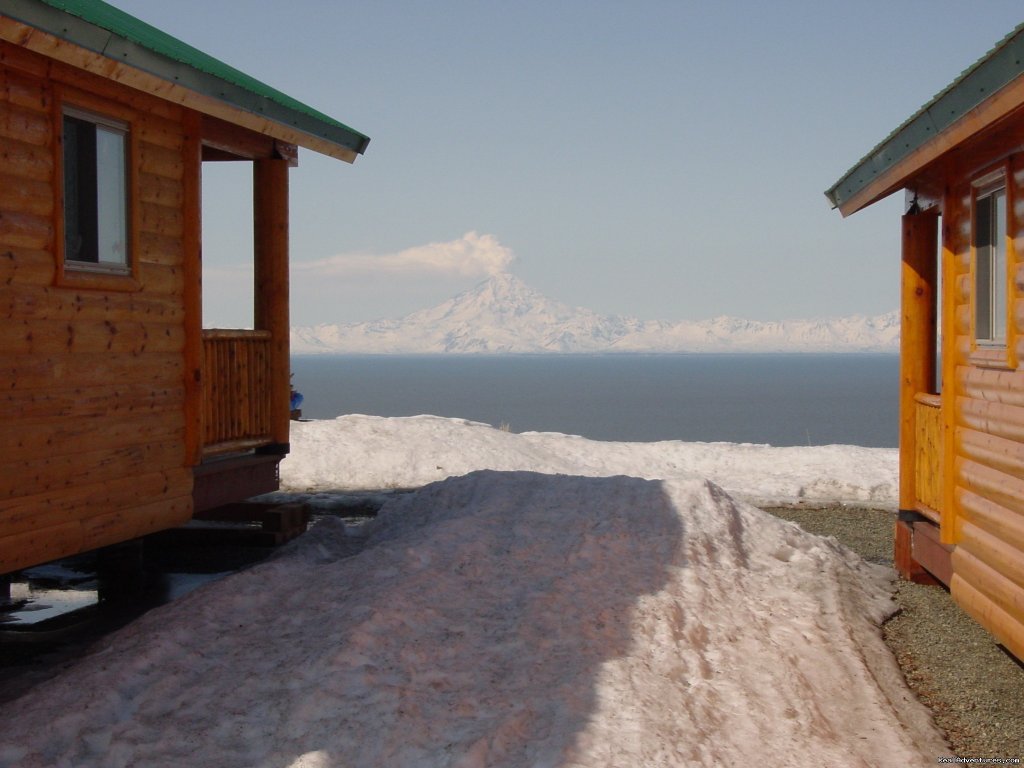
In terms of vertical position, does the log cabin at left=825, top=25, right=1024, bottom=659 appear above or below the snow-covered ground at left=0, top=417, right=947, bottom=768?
above

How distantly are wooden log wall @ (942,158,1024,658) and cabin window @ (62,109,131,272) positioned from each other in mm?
6555

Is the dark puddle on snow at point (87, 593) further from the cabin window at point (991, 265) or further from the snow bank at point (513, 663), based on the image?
the cabin window at point (991, 265)

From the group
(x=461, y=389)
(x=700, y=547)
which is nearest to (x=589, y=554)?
(x=700, y=547)

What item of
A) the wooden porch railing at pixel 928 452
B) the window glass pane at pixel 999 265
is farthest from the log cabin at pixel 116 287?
the wooden porch railing at pixel 928 452

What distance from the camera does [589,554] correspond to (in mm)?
9148

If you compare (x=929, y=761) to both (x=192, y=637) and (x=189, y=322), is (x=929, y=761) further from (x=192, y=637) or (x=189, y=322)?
(x=189, y=322)

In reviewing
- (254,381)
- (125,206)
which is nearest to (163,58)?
(125,206)

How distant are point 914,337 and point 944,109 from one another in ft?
11.9

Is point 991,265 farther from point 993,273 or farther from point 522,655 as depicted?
point 522,655

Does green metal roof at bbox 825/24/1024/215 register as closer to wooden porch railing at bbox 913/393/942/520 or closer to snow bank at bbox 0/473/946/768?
wooden porch railing at bbox 913/393/942/520

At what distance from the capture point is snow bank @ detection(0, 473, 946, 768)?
601cm

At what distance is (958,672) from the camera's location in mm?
7891

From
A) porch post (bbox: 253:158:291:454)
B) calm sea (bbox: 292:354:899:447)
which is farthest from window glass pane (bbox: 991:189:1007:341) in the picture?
calm sea (bbox: 292:354:899:447)

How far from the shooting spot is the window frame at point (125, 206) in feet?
25.3
